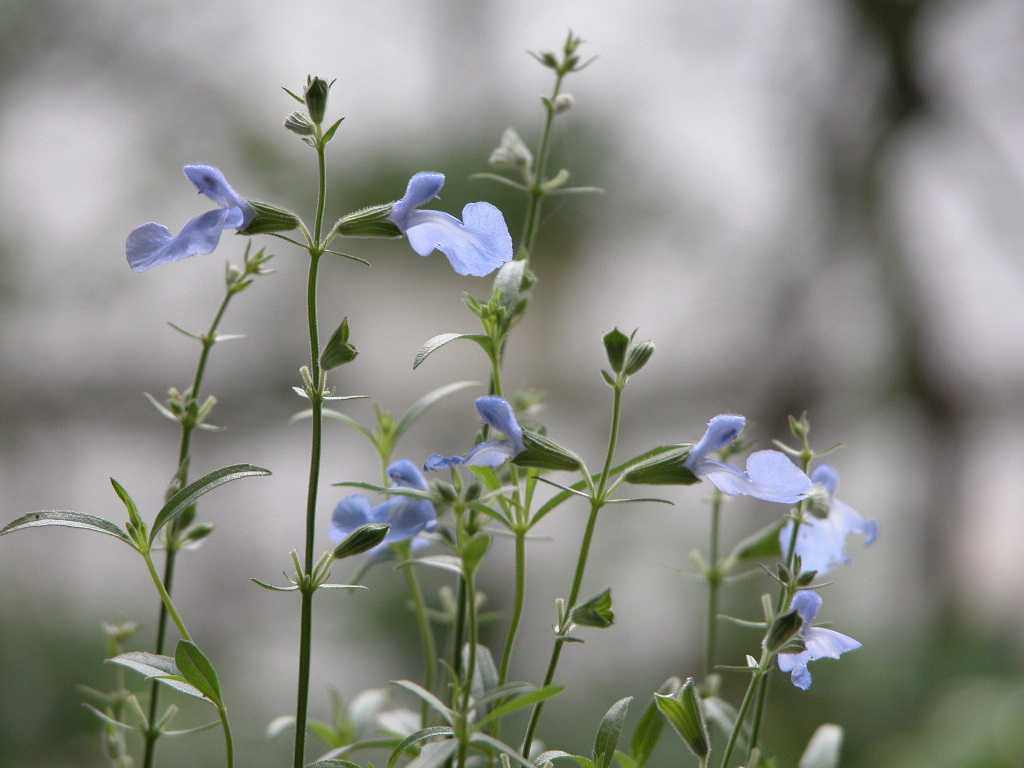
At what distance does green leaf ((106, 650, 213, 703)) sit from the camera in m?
0.31

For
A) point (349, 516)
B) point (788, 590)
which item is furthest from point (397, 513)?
point (788, 590)

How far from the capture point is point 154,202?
230 centimetres

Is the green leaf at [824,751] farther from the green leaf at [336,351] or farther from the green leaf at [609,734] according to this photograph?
the green leaf at [336,351]

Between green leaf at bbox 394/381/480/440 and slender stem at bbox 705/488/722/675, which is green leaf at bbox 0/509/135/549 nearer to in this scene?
green leaf at bbox 394/381/480/440

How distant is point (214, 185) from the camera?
1.09 ft

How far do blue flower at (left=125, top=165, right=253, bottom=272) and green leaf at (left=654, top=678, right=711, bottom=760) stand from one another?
17 centimetres

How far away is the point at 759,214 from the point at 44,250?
5.05 feet

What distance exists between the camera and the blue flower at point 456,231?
32cm

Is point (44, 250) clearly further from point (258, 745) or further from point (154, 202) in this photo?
point (258, 745)

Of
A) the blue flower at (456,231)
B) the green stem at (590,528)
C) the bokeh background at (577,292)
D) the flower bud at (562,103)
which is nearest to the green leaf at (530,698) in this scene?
the green stem at (590,528)

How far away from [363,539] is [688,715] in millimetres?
102

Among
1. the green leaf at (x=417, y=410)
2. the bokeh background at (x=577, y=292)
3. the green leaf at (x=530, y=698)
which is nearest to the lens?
the green leaf at (x=530, y=698)

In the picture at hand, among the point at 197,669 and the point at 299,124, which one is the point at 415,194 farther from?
the point at 197,669

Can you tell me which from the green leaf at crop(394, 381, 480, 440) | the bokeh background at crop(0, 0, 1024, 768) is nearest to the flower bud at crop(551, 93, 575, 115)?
the green leaf at crop(394, 381, 480, 440)
